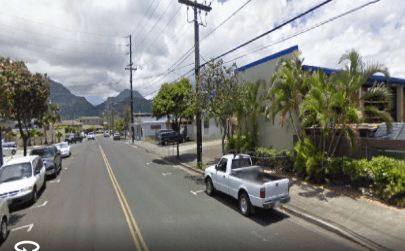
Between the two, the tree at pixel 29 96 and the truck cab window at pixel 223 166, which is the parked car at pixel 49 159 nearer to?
the tree at pixel 29 96

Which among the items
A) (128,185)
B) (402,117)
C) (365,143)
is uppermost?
(402,117)

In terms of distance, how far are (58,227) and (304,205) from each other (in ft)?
25.5

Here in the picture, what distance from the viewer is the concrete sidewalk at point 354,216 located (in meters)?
5.52

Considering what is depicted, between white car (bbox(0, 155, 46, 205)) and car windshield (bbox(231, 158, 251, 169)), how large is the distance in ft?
25.5

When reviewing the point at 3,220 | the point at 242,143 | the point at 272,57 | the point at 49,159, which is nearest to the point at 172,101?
the point at 242,143

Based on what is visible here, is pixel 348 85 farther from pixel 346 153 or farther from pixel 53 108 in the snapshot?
pixel 53 108

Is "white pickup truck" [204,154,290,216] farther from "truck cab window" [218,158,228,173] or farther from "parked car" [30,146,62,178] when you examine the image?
"parked car" [30,146,62,178]

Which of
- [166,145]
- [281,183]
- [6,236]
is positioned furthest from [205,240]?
[166,145]

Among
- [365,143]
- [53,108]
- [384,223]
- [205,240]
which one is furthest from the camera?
[53,108]

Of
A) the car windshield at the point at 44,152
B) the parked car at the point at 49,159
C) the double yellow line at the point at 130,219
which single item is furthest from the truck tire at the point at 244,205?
the car windshield at the point at 44,152

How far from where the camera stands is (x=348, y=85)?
8.81 meters

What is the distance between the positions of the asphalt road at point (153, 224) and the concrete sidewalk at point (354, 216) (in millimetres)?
316

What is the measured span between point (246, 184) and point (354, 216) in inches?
125

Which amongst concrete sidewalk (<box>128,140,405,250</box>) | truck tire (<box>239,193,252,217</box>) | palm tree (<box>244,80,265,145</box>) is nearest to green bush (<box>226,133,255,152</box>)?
palm tree (<box>244,80,265,145</box>)
